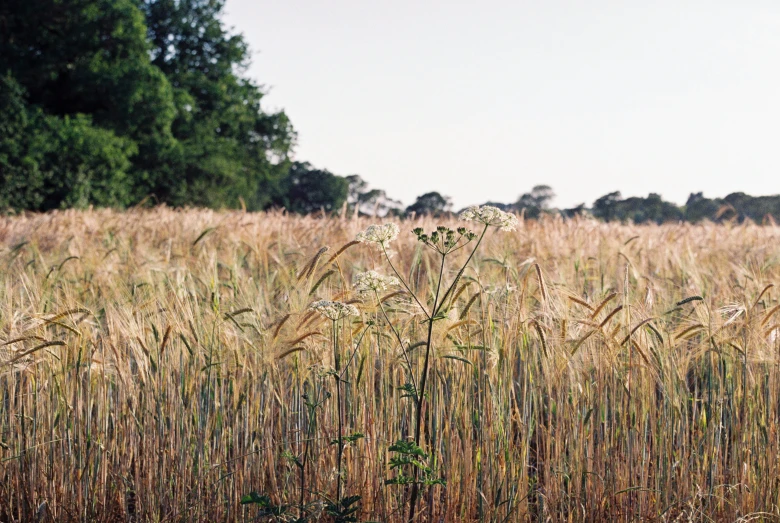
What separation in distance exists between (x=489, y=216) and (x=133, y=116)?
2045 centimetres

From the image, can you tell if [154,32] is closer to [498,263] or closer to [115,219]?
[115,219]

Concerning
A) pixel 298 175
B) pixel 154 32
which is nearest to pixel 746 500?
pixel 154 32

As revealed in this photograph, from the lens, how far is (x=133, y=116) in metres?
20.8

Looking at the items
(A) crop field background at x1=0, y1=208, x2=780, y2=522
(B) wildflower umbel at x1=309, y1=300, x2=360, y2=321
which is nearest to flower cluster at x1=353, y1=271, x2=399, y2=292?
(B) wildflower umbel at x1=309, y1=300, x2=360, y2=321

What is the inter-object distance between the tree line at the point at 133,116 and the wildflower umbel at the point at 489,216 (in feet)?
43.2

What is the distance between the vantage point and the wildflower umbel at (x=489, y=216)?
2059mm

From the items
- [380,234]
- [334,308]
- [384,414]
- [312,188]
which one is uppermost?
[312,188]

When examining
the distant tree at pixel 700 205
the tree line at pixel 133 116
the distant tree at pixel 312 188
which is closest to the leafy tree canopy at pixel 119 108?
the tree line at pixel 133 116

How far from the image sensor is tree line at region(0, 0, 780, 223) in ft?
62.2

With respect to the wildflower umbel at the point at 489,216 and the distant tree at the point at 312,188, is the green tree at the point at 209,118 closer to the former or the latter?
the distant tree at the point at 312,188

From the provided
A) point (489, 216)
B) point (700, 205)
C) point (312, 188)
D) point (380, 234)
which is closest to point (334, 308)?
point (380, 234)

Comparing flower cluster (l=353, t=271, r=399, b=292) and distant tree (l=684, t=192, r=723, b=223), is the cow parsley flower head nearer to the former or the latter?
flower cluster (l=353, t=271, r=399, b=292)

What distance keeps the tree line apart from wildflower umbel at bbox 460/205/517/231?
13.2 m

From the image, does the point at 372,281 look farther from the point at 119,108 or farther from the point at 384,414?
the point at 119,108
